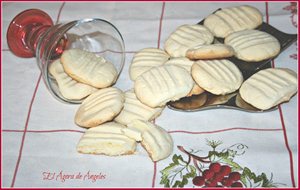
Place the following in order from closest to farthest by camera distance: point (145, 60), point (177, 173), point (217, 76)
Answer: point (177, 173)
point (217, 76)
point (145, 60)

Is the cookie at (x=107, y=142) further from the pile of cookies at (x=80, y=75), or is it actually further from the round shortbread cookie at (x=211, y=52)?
the round shortbread cookie at (x=211, y=52)

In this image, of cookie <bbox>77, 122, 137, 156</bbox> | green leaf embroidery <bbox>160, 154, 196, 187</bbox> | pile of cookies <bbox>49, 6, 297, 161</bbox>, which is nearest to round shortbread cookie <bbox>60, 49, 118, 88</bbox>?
pile of cookies <bbox>49, 6, 297, 161</bbox>

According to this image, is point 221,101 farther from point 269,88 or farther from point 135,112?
point 135,112

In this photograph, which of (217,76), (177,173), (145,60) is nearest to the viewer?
(177,173)

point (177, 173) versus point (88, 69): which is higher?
point (88, 69)

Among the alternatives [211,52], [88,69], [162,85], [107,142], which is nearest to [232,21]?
[211,52]

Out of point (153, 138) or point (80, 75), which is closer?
point (153, 138)

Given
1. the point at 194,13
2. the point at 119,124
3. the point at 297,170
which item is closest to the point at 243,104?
the point at 297,170
